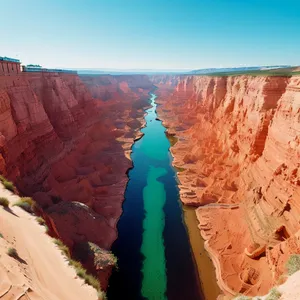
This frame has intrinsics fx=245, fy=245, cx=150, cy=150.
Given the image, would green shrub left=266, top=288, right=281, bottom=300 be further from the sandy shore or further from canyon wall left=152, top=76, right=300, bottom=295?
the sandy shore

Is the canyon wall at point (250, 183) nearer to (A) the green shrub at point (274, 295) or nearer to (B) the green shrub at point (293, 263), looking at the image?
(B) the green shrub at point (293, 263)

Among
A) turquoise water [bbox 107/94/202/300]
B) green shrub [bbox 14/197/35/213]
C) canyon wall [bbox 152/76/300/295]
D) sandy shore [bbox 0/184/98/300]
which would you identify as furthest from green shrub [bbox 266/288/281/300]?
green shrub [bbox 14/197/35/213]

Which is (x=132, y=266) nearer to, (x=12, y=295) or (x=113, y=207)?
(x=113, y=207)

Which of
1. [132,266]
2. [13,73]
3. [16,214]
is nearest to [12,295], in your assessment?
[16,214]

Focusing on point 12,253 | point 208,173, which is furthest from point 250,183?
point 12,253

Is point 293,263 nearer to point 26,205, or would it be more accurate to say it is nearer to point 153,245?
point 153,245

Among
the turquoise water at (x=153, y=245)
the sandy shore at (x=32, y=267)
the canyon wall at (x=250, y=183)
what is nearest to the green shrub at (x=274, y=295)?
the canyon wall at (x=250, y=183)
